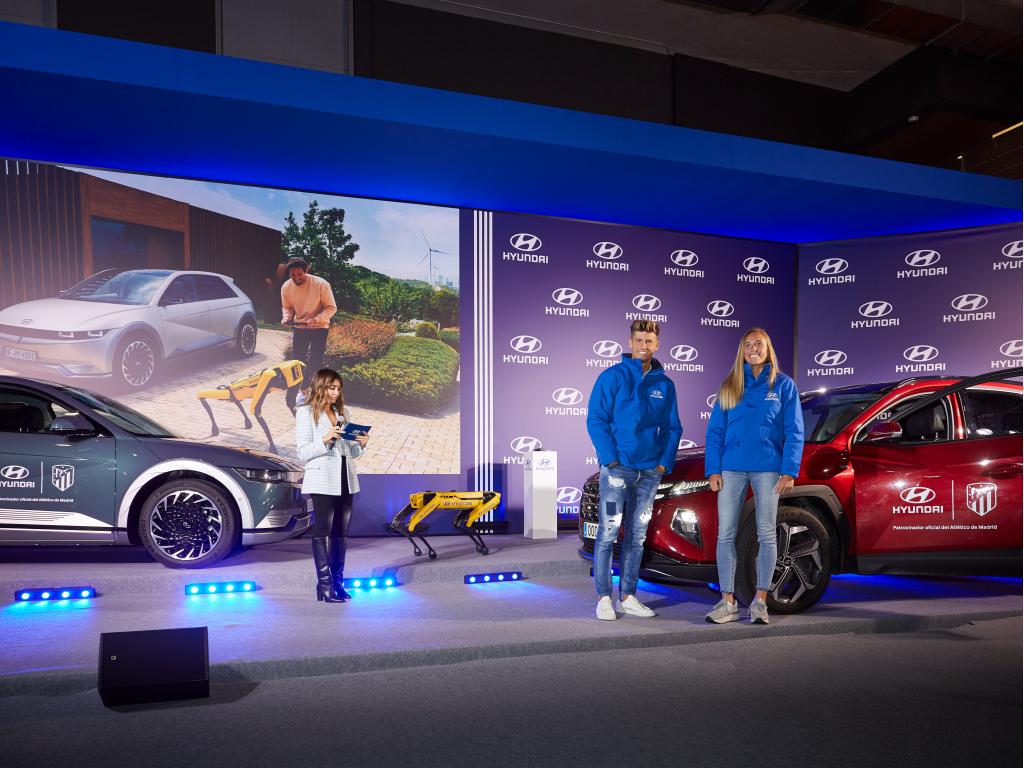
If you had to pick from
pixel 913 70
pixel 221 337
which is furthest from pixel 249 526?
pixel 913 70

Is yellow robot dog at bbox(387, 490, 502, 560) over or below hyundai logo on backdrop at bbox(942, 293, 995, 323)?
below

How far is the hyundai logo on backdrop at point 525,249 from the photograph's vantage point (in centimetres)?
902

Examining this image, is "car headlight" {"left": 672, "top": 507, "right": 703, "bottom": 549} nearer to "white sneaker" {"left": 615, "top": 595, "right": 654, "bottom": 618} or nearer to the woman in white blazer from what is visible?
"white sneaker" {"left": 615, "top": 595, "right": 654, "bottom": 618}

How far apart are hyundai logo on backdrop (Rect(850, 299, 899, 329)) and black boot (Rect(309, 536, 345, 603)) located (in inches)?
291

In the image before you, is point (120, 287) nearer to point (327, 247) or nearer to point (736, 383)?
point (327, 247)

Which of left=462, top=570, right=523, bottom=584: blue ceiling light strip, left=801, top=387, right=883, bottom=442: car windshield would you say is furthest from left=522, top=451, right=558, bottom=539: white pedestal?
left=801, top=387, right=883, bottom=442: car windshield

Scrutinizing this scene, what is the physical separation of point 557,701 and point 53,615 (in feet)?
11.1

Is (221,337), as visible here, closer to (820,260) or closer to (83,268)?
(83,268)

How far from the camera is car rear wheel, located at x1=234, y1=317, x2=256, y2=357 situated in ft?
26.2

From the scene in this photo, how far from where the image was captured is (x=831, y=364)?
33.3ft

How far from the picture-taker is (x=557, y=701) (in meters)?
3.69

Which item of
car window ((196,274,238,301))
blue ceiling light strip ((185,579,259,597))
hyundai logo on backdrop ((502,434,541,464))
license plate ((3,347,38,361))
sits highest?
car window ((196,274,238,301))

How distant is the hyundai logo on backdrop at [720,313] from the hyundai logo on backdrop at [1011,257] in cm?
303

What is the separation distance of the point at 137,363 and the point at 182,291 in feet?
2.65
